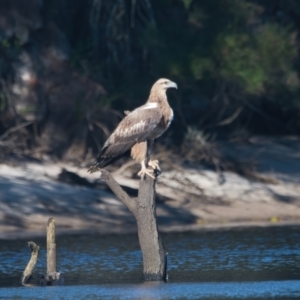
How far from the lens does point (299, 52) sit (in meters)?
20.4

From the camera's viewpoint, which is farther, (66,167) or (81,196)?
(66,167)

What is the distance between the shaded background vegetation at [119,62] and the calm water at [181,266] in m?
3.25

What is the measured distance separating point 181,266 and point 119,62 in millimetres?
7518

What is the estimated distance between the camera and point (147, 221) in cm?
1130

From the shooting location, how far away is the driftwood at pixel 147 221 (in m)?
11.3

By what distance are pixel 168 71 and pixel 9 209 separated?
3.64m

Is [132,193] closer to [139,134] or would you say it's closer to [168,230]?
[168,230]

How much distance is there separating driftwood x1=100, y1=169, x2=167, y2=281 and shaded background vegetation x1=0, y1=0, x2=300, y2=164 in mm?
7534

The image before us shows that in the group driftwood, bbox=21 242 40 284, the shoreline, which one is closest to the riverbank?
the shoreline

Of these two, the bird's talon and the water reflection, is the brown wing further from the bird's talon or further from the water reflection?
the water reflection

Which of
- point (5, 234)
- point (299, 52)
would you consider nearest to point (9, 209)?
point (5, 234)

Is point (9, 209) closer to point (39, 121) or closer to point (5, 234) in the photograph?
point (5, 234)

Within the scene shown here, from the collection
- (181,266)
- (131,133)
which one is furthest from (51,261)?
(181,266)

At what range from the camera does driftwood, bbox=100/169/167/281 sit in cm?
1126
